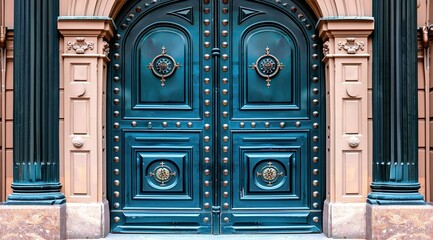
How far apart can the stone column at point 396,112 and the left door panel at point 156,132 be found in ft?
6.03

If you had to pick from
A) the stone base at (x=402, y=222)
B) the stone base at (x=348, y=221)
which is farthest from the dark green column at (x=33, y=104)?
the stone base at (x=402, y=222)

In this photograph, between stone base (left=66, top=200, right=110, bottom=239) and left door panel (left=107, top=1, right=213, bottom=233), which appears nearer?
stone base (left=66, top=200, right=110, bottom=239)

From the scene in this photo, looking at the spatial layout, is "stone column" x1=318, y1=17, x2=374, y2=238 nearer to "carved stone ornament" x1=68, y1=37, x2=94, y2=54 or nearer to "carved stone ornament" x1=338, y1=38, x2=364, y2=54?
"carved stone ornament" x1=338, y1=38, x2=364, y2=54

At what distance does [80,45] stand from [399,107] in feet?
11.2

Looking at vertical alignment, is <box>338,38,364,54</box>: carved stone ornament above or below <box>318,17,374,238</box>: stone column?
above

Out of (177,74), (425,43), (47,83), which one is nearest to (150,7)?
(177,74)

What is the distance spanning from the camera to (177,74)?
250 inches

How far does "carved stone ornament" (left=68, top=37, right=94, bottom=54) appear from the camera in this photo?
6.01m

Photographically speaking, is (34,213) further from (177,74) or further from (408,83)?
(408,83)

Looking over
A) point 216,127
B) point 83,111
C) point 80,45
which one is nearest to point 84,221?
point 83,111

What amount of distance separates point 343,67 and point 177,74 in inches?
71.4

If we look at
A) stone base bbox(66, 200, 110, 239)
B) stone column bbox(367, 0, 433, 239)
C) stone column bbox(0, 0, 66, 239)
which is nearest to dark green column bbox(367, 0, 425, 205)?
stone column bbox(367, 0, 433, 239)

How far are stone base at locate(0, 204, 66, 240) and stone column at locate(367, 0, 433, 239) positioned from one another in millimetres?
3212

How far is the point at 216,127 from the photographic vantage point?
6316 mm
